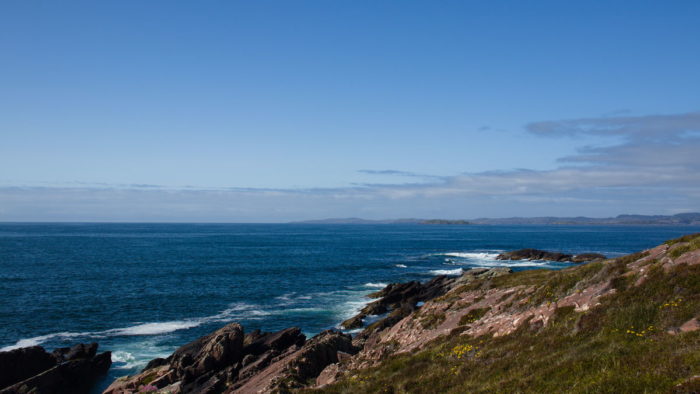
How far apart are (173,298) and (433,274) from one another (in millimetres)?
48017

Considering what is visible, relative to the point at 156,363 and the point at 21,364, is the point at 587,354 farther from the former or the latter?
the point at 21,364

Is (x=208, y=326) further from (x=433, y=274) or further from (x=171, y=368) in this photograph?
(x=433, y=274)

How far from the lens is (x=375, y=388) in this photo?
18.0 metres

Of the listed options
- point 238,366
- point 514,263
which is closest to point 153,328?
point 238,366

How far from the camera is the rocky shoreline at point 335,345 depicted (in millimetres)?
21922

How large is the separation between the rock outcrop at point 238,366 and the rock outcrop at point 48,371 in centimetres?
397

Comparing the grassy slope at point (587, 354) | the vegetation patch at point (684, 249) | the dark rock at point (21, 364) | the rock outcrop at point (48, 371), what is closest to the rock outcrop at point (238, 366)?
the rock outcrop at point (48, 371)

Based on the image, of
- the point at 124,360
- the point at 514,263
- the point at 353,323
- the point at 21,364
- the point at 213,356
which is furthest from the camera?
the point at 514,263

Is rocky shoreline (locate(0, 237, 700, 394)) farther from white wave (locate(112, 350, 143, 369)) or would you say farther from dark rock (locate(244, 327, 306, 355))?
white wave (locate(112, 350, 143, 369))

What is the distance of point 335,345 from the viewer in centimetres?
2816

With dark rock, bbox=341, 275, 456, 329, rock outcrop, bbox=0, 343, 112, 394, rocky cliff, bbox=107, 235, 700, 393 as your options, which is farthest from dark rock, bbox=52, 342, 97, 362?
dark rock, bbox=341, 275, 456, 329

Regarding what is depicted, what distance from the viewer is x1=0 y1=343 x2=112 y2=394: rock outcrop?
31031 millimetres

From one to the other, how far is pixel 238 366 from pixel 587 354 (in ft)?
79.8

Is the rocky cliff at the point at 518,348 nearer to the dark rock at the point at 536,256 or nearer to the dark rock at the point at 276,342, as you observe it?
the dark rock at the point at 276,342
